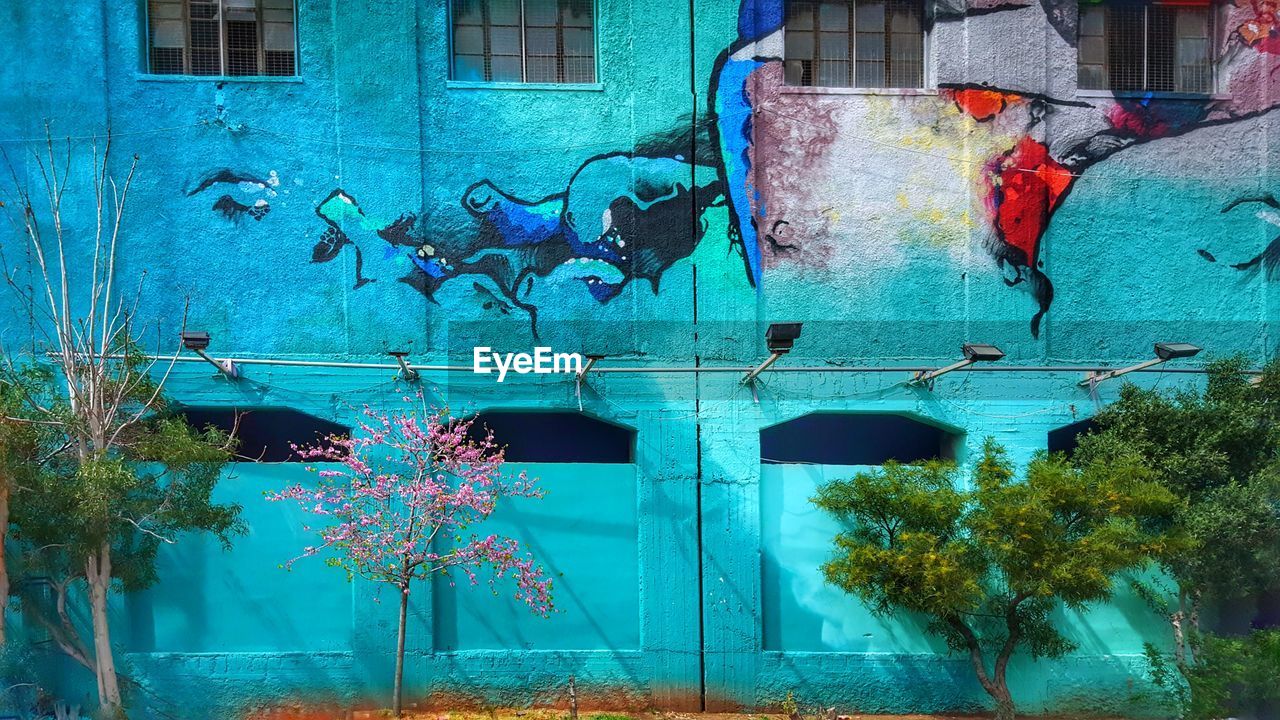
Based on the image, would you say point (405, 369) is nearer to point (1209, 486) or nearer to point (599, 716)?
point (599, 716)

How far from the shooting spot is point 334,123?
39.8 feet

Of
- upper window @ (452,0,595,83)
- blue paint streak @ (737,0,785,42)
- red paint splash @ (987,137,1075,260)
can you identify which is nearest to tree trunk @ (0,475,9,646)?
upper window @ (452,0,595,83)

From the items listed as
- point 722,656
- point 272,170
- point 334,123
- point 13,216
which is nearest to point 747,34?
point 334,123

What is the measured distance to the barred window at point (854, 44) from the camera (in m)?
12.7

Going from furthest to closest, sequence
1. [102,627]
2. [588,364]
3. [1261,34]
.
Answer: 1. [1261,34]
2. [588,364]
3. [102,627]

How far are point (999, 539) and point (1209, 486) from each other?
302 centimetres

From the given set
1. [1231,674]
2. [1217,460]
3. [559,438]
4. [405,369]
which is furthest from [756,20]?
[1231,674]

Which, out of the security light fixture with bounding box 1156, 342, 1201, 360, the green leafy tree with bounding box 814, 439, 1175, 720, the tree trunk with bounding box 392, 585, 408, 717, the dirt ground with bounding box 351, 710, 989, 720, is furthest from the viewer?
the dirt ground with bounding box 351, 710, 989, 720

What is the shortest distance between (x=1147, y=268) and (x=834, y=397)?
12.8 ft

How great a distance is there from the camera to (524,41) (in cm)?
1259

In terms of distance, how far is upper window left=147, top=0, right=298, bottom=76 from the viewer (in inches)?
482

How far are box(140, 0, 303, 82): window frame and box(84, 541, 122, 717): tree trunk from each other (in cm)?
A: 511

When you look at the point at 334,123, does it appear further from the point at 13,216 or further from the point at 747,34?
the point at 747,34

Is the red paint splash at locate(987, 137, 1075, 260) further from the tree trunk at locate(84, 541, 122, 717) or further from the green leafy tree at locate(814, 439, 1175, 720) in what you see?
the tree trunk at locate(84, 541, 122, 717)
